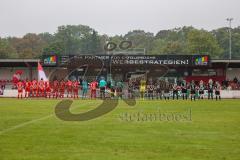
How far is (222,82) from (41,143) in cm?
4767

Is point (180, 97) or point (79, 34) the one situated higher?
point (79, 34)

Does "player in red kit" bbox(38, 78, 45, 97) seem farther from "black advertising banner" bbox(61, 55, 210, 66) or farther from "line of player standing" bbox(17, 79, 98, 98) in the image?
"black advertising banner" bbox(61, 55, 210, 66)

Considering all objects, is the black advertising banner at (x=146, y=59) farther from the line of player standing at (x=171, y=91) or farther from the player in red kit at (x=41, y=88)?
the player in red kit at (x=41, y=88)

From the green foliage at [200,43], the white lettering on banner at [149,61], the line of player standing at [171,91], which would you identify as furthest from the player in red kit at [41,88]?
the green foliage at [200,43]

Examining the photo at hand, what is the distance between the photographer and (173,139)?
1358 centimetres

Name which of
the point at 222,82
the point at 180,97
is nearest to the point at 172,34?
the point at 222,82

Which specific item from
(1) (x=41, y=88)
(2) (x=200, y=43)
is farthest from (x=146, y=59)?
(2) (x=200, y=43)

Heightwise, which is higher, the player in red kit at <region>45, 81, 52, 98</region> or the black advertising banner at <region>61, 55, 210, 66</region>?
the black advertising banner at <region>61, 55, 210, 66</region>

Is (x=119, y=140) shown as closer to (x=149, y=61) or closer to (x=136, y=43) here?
(x=149, y=61)

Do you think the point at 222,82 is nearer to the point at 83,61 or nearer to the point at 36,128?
the point at 83,61

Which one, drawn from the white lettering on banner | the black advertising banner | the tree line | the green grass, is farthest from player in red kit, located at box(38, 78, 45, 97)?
the tree line

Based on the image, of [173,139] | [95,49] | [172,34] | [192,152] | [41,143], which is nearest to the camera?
[192,152]

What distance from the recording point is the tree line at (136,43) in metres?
117

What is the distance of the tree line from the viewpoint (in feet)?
385
